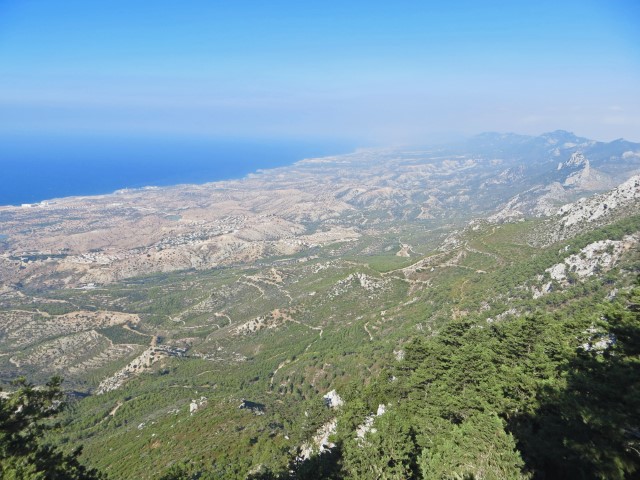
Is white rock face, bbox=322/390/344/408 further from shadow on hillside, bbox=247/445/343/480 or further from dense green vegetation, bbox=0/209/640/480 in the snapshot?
shadow on hillside, bbox=247/445/343/480

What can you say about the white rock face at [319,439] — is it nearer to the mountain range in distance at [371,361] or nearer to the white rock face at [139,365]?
the mountain range in distance at [371,361]

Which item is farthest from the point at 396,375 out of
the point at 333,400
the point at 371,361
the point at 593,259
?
the point at 593,259

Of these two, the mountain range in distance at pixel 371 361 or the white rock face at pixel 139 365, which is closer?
the mountain range in distance at pixel 371 361

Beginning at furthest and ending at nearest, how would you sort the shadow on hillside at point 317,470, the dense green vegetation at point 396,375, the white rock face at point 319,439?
the white rock face at point 319,439, the shadow on hillside at point 317,470, the dense green vegetation at point 396,375

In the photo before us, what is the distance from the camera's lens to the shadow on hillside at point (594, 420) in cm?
1994

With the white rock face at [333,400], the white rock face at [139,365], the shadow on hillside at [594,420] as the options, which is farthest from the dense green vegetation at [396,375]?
the white rock face at [139,365]

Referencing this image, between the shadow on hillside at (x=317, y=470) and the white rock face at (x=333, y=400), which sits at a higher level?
the shadow on hillside at (x=317, y=470)

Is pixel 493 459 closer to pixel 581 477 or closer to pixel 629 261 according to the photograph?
pixel 581 477

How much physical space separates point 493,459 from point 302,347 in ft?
284

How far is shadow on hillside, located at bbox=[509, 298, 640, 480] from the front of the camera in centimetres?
1994

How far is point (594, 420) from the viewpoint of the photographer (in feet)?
69.1

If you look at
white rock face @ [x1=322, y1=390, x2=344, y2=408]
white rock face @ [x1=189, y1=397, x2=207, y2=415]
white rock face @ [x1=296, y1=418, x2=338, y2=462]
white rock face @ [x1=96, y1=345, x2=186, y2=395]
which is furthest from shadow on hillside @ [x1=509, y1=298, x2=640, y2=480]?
white rock face @ [x1=96, y1=345, x2=186, y2=395]

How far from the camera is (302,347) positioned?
Answer: 105625 mm

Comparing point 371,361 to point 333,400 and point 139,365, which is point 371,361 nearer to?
point 333,400
